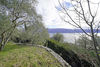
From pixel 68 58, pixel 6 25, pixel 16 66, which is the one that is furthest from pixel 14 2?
pixel 68 58

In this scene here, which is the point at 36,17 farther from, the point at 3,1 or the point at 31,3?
the point at 3,1

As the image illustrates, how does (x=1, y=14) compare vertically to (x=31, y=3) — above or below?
below

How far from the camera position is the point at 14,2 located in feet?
15.8

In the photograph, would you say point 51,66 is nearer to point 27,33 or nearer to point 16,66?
point 16,66

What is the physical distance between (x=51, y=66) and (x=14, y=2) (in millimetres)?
4365

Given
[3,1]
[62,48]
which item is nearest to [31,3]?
[3,1]

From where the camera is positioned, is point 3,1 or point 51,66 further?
point 3,1

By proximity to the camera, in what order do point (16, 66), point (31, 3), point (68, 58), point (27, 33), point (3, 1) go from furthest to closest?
1. point (27, 33)
2. point (68, 58)
3. point (31, 3)
4. point (3, 1)
5. point (16, 66)

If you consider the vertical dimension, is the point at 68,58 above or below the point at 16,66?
below

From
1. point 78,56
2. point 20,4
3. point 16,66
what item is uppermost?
point 20,4

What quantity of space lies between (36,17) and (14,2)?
190cm

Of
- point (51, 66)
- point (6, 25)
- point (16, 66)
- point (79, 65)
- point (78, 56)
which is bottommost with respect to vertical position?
point (79, 65)

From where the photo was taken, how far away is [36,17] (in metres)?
6.23

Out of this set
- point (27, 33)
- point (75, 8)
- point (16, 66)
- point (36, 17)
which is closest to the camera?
point (75, 8)
